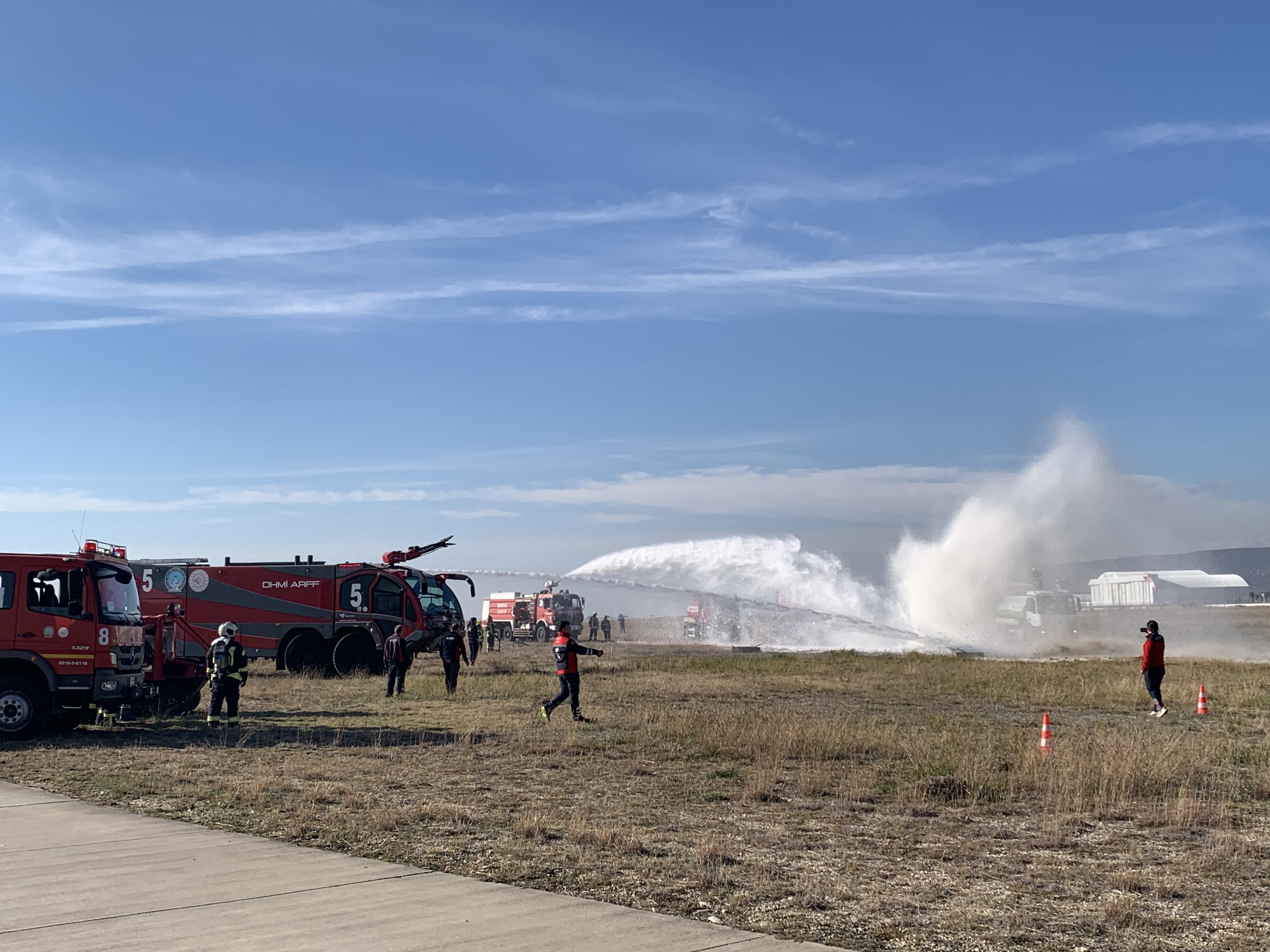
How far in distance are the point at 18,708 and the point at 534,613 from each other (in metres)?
50.8

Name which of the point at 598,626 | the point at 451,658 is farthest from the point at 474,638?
the point at 598,626

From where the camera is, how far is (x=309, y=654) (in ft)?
95.3

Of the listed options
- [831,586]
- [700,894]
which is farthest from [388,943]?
Answer: [831,586]

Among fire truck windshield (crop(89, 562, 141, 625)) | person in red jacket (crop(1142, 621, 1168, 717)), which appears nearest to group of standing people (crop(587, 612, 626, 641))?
person in red jacket (crop(1142, 621, 1168, 717))

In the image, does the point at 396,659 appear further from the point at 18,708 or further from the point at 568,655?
the point at 18,708

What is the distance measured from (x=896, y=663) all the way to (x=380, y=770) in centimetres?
2580

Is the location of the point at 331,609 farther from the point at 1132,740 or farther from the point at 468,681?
the point at 1132,740

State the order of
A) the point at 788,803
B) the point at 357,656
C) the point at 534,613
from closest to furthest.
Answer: the point at 788,803 < the point at 357,656 < the point at 534,613

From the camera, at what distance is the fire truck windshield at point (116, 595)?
614 inches

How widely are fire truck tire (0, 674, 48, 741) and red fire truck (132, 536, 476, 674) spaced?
13604 millimetres

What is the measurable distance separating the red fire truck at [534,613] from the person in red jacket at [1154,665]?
4125 cm

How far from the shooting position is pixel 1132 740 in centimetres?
1406

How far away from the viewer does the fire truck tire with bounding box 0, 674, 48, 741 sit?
1507 cm

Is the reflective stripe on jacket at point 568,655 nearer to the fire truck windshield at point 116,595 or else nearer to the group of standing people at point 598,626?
the fire truck windshield at point 116,595
